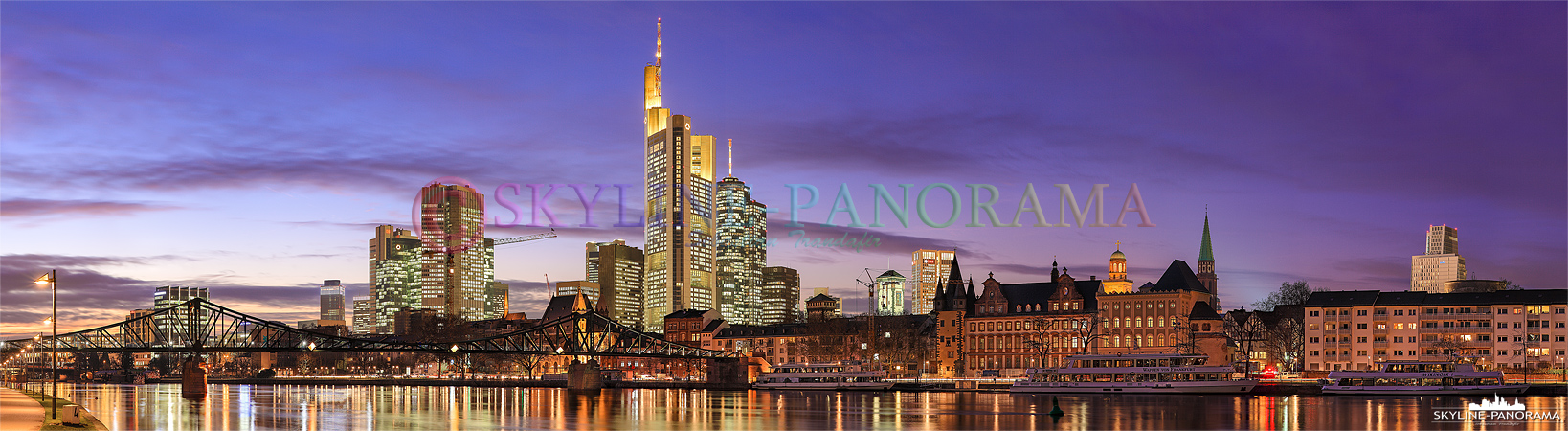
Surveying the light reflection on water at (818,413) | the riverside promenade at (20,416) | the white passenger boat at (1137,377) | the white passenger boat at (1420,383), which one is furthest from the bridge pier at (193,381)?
the white passenger boat at (1420,383)

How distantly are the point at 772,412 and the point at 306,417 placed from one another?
40235 millimetres

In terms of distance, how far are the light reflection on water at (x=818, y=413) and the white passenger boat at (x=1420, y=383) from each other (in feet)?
27.5

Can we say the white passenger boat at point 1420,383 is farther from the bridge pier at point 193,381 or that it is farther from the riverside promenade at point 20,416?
the bridge pier at point 193,381

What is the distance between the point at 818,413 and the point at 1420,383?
3236 inches

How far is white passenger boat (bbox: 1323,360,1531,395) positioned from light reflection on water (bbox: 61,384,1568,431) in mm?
8390

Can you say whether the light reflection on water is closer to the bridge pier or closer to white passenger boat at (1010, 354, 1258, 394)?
white passenger boat at (1010, 354, 1258, 394)

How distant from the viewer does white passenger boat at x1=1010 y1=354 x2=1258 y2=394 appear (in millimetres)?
165875

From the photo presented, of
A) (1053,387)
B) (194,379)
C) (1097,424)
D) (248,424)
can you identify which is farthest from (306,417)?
(1053,387)

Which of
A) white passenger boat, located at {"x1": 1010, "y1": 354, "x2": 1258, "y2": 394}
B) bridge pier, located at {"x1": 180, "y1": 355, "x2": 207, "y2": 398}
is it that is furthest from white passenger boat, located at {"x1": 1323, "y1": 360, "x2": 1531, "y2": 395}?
bridge pier, located at {"x1": 180, "y1": 355, "x2": 207, "y2": 398}

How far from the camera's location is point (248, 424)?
110 meters

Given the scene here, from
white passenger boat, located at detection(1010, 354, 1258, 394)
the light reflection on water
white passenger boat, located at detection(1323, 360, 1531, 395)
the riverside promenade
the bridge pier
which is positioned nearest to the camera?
the riverside promenade

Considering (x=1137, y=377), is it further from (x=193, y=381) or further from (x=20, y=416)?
(x=193, y=381)

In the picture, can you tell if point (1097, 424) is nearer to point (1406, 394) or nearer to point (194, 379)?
point (1406, 394)

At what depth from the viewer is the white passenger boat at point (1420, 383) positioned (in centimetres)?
15888
